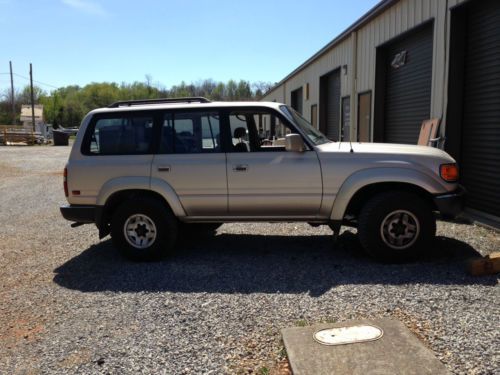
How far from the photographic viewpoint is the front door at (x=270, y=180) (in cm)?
571

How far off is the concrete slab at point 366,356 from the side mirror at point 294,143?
96.2 inches

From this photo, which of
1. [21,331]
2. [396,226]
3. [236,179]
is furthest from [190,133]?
[21,331]

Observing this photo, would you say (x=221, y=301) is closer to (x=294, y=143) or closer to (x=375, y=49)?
(x=294, y=143)

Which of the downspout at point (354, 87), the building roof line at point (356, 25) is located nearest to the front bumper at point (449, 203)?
the building roof line at point (356, 25)

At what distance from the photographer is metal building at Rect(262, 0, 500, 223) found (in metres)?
7.81

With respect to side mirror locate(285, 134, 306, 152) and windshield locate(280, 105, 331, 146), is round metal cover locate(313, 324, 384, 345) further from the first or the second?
windshield locate(280, 105, 331, 146)

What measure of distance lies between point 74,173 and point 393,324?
4.18m

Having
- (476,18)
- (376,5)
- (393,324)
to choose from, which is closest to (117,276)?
(393,324)

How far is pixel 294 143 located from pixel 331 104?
13136mm

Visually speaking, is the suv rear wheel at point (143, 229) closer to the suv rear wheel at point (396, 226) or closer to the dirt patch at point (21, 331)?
the dirt patch at point (21, 331)

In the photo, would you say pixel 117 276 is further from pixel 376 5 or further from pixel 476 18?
pixel 376 5

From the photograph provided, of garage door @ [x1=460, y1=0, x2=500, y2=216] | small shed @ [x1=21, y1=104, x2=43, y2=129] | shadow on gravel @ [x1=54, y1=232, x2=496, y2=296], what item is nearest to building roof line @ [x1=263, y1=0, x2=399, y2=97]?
garage door @ [x1=460, y1=0, x2=500, y2=216]

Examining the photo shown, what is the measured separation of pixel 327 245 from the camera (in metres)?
6.57

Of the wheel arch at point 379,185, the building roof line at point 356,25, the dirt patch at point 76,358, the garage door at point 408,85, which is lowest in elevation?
the dirt patch at point 76,358
